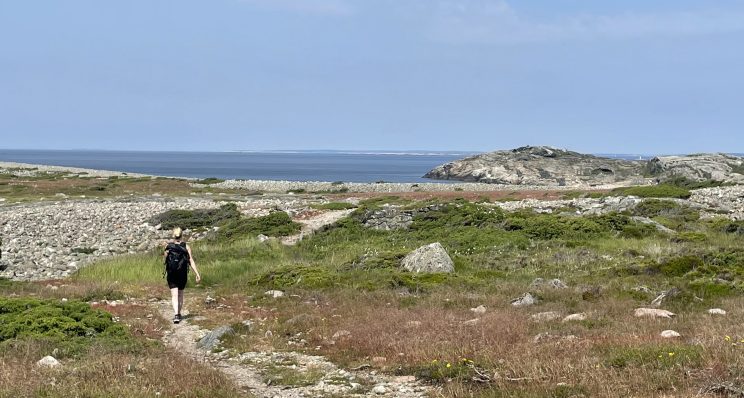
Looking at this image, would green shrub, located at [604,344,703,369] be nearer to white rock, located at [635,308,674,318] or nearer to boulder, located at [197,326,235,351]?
white rock, located at [635,308,674,318]

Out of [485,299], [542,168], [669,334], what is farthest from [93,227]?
[542,168]

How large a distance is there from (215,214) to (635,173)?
319 feet

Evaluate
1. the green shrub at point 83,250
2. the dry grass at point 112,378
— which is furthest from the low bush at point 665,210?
the dry grass at point 112,378

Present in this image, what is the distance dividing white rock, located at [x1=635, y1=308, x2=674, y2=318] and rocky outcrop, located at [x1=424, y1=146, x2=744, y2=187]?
85.0m

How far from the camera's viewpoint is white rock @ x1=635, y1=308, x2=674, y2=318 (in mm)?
12461

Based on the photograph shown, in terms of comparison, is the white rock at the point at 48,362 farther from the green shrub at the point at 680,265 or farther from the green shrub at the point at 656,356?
the green shrub at the point at 680,265

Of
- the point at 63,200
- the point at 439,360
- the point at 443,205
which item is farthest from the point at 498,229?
the point at 63,200

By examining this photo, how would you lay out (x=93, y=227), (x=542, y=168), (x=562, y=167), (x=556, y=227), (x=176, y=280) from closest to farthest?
(x=176, y=280) → (x=556, y=227) → (x=93, y=227) → (x=542, y=168) → (x=562, y=167)

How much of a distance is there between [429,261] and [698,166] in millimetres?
82204

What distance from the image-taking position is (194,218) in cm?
4053

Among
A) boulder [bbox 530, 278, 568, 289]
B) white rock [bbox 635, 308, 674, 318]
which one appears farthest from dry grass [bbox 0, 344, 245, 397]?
boulder [bbox 530, 278, 568, 289]

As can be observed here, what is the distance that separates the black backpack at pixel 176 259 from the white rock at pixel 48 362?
536 cm

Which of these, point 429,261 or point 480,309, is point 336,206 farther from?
point 480,309

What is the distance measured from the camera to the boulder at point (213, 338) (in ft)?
40.0
